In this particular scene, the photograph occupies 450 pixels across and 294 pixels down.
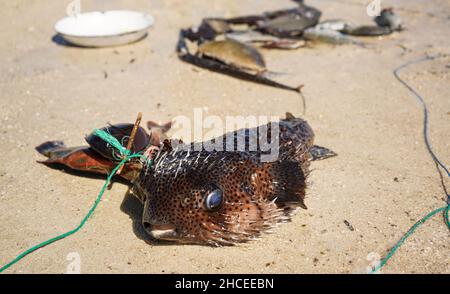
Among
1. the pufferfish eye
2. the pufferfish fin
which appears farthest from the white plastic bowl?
the pufferfish eye

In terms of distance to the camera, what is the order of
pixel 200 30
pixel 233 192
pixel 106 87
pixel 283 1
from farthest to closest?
pixel 283 1
pixel 200 30
pixel 106 87
pixel 233 192

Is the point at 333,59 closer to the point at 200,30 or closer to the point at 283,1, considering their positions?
the point at 200,30

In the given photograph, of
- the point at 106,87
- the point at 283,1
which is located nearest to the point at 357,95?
the point at 106,87

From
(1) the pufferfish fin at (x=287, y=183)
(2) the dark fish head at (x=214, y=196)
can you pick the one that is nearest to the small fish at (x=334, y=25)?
(1) the pufferfish fin at (x=287, y=183)

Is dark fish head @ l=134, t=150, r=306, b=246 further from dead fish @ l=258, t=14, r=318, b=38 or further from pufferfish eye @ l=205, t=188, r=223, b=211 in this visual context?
dead fish @ l=258, t=14, r=318, b=38

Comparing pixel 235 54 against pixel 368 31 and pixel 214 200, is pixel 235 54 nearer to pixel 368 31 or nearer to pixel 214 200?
pixel 368 31

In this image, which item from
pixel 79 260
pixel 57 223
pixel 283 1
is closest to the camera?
pixel 79 260
